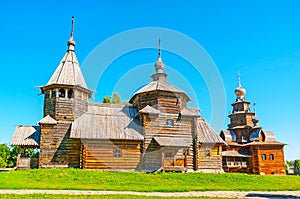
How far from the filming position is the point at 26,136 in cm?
2588

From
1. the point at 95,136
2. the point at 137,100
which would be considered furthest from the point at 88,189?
the point at 137,100

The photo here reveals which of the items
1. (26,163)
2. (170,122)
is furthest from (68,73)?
(170,122)

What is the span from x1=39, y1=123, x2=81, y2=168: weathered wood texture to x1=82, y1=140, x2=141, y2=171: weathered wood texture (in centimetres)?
113

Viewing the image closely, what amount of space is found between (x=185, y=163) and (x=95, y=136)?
9.02 m

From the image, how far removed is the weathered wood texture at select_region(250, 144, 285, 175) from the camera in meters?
41.9

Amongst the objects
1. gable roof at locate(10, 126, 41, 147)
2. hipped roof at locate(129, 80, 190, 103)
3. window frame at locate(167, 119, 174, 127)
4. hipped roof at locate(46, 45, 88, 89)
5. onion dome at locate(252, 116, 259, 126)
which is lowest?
gable roof at locate(10, 126, 41, 147)

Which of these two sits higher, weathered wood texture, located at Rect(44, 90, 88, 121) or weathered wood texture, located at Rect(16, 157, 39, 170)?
weathered wood texture, located at Rect(44, 90, 88, 121)

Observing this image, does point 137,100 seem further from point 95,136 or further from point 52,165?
point 52,165

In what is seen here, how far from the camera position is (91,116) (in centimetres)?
2814

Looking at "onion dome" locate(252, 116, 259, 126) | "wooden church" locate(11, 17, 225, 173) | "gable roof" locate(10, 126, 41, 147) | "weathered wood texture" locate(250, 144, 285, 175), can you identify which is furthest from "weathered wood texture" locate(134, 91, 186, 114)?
"onion dome" locate(252, 116, 259, 126)

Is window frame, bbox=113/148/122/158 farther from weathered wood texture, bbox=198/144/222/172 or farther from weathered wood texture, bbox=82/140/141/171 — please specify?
weathered wood texture, bbox=198/144/222/172

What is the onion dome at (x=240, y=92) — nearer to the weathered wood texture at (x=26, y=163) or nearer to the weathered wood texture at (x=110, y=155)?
the weathered wood texture at (x=110, y=155)

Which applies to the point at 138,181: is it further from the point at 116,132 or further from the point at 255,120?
the point at 255,120

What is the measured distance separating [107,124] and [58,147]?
16.9ft
